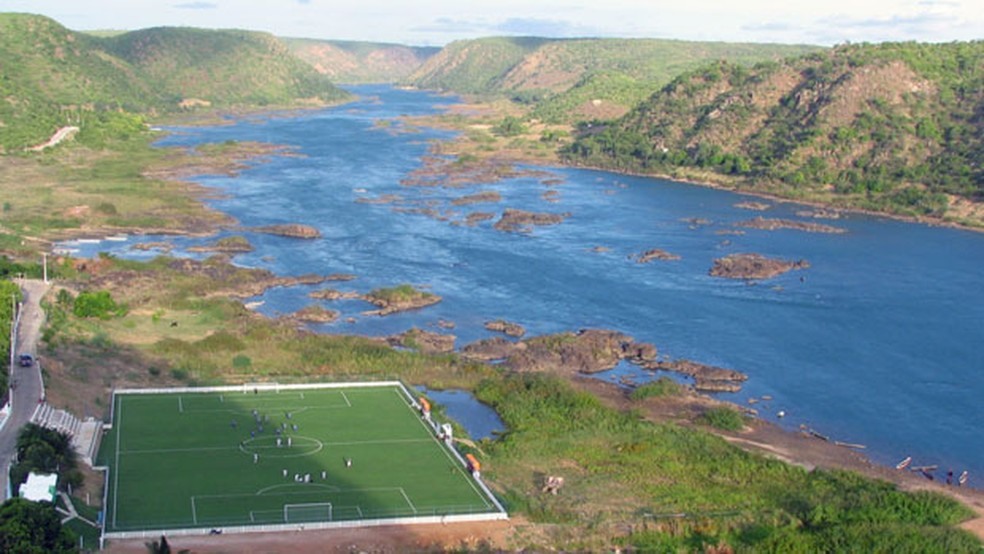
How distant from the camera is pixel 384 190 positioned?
361 ft

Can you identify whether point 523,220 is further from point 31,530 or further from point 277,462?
point 31,530

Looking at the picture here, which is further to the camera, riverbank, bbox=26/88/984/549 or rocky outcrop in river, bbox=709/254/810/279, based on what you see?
rocky outcrop in river, bbox=709/254/810/279

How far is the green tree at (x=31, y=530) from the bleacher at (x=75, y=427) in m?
8.91

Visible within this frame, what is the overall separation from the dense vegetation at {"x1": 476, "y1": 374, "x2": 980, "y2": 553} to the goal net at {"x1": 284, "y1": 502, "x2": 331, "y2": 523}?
20.8 ft

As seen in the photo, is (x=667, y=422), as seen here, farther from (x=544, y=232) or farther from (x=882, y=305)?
(x=544, y=232)

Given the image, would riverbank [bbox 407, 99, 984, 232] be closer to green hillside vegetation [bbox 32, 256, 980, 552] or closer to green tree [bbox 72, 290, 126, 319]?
green hillside vegetation [bbox 32, 256, 980, 552]

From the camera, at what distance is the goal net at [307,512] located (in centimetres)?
3494

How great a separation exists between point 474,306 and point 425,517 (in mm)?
32404

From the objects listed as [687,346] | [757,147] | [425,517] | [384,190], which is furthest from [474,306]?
[757,147]

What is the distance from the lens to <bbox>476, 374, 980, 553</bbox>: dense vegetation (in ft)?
110

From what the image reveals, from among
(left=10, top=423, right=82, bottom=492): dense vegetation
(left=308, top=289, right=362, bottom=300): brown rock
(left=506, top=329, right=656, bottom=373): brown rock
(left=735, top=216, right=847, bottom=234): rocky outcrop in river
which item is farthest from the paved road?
(left=735, top=216, right=847, bottom=234): rocky outcrop in river

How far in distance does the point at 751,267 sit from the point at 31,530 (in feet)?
193

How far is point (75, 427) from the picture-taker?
4112 centimetres

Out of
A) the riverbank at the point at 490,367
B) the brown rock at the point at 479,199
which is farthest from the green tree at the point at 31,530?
the brown rock at the point at 479,199
